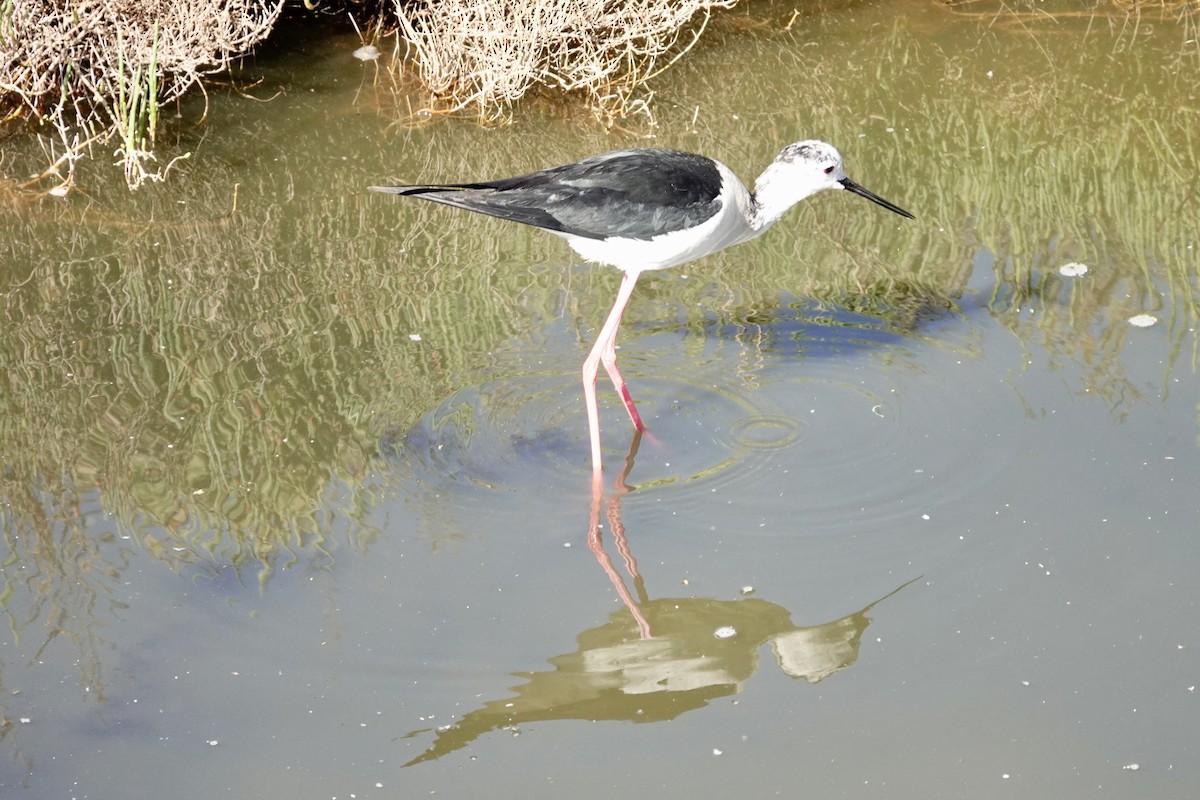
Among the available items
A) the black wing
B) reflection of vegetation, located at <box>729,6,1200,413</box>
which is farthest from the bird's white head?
reflection of vegetation, located at <box>729,6,1200,413</box>

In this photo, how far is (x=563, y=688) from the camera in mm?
3586

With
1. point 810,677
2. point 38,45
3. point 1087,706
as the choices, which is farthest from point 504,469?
point 38,45

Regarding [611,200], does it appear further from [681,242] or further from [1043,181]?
[1043,181]

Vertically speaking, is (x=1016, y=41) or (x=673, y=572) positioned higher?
(x=1016, y=41)

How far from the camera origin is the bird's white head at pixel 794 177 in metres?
4.86

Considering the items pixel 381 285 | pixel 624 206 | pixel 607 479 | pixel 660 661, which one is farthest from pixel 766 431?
pixel 381 285

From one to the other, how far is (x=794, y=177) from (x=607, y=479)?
1.29 m

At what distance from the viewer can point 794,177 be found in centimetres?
488

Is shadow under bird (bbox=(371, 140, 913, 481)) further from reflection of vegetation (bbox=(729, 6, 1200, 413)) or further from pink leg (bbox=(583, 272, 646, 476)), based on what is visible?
reflection of vegetation (bbox=(729, 6, 1200, 413))

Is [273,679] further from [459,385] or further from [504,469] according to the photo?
[459,385]

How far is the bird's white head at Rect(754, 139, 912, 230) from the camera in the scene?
4863mm

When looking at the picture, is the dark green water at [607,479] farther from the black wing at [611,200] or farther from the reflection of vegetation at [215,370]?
the black wing at [611,200]

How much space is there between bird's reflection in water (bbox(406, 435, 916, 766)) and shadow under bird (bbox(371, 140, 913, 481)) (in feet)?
2.48

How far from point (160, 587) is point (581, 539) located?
4.03 feet
